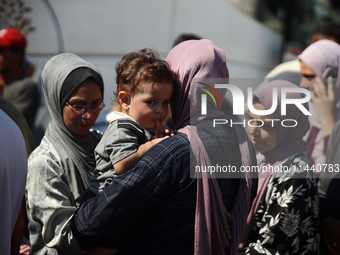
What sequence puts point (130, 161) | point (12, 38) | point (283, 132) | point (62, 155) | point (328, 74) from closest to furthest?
point (130, 161), point (62, 155), point (283, 132), point (328, 74), point (12, 38)

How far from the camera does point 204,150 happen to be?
1851mm

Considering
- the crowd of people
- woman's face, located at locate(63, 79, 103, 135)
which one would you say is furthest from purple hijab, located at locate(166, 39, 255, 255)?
woman's face, located at locate(63, 79, 103, 135)

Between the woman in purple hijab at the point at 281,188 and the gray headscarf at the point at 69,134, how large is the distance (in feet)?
2.81

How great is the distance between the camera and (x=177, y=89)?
2.03 m

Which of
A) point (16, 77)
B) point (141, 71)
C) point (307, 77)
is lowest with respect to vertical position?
point (16, 77)

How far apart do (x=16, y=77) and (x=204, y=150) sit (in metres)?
2.94

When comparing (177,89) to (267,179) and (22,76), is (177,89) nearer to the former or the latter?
(267,179)

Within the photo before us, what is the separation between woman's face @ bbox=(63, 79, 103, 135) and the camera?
2350mm

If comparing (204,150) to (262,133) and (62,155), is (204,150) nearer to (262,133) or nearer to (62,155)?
(62,155)

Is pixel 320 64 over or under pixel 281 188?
over

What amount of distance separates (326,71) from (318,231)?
138 cm

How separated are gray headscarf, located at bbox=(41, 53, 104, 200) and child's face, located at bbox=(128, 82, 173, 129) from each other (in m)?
0.42

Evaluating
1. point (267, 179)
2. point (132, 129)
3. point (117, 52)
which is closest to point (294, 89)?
point (267, 179)

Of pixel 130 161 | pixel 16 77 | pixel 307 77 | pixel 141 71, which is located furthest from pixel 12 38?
pixel 130 161
